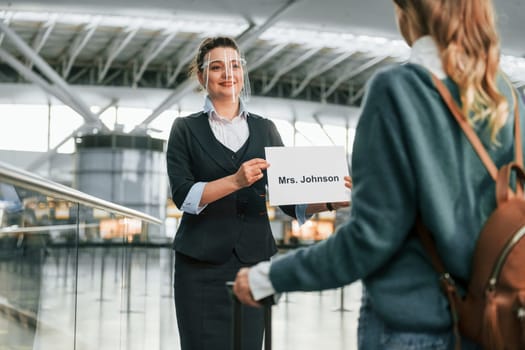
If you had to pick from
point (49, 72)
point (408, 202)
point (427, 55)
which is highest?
point (49, 72)

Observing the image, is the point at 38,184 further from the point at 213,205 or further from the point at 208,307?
the point at 208,307

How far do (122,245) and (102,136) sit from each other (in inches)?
696

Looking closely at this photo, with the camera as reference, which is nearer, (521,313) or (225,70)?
(521,313)

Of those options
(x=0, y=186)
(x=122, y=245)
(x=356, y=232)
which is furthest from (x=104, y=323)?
(x=356, y=232)

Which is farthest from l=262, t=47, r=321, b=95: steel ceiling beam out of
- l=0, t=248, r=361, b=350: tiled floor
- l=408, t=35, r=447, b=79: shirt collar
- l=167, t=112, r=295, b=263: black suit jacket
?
l=408, t=35, r=447, b=79: shirt collar

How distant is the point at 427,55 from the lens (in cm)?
169

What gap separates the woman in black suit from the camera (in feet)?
9.70

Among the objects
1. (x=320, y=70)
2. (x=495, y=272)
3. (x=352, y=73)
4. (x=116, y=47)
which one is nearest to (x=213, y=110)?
(x=495, y=272)

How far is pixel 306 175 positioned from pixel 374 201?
54.0 inches

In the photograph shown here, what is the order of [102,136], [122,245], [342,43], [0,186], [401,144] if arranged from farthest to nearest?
[342,43] < [102,136] < [122,245] < [0,186] < [401,144]

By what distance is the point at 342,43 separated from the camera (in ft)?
110

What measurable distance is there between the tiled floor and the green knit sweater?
138 cm

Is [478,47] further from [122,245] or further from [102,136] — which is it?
[102,136]

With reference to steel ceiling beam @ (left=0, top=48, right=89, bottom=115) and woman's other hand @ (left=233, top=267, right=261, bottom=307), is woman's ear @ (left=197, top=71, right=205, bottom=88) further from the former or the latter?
steel ceiling beam @ (left=0, top=48, right=89, bottom=115)
